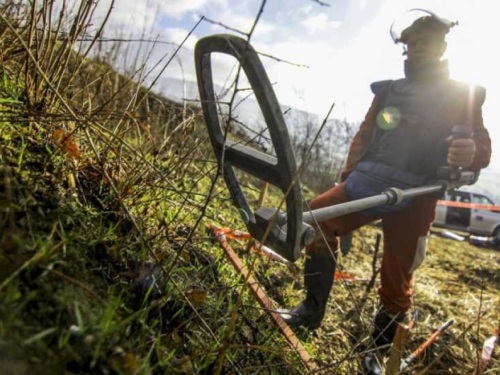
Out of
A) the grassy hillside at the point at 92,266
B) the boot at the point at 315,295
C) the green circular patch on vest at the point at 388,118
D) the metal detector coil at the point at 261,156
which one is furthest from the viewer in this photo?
the green circular patch on vest at the point at 388,118

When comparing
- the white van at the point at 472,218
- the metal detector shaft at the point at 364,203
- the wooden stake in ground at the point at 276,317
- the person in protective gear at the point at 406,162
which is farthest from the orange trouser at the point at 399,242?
the white van at the point at 472,218

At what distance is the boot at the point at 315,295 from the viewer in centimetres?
196

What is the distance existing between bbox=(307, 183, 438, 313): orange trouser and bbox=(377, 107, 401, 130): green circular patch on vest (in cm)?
65

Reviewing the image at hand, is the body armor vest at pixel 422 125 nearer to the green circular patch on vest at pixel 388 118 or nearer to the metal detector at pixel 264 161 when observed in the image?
the green circular patch on vest at pixel 388 118

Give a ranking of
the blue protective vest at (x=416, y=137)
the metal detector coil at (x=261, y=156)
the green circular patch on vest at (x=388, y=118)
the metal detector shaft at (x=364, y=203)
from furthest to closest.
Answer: the green circular patch on vest at (x=388, y=118) < the blue protective vest at (x=416, y=137) < the metal detector shaft at (x=364, y=203) < the metal detector coil at (x=261, y=156)

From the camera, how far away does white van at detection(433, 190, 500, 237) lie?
1027cm

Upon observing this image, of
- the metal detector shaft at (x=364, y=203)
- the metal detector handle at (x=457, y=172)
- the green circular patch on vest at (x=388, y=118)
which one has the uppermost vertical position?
the green circular patch on vest at (x=388, y=118)

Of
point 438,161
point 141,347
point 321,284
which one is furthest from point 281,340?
point 438,161

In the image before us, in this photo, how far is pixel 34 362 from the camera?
542mm

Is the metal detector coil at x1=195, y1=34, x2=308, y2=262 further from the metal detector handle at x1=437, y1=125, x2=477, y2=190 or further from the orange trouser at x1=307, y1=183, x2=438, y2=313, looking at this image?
the metal detector handle at x1=437, y1=125, x2=477, y2=190

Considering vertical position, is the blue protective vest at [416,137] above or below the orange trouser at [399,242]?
above

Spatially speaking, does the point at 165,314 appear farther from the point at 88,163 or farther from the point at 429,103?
the point at 429,103

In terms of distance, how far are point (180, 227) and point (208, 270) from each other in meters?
0.26

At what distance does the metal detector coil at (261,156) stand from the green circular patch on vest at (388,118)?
5.49ft
